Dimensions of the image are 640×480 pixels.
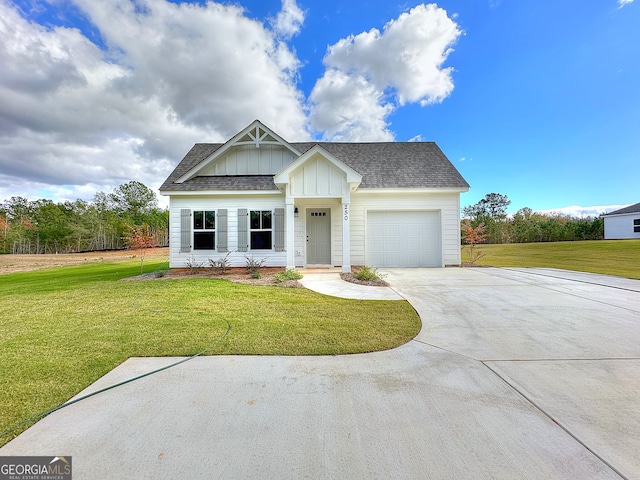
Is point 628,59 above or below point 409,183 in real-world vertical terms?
above

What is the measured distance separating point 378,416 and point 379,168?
432 inches

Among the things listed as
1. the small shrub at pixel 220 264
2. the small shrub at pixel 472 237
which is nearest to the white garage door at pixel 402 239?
the small shrub at pixel 472 237

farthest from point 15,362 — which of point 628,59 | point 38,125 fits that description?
point 38,125

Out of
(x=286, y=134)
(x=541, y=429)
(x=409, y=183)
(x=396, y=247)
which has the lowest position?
(x=541, y=429)

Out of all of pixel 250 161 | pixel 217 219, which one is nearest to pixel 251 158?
pixel 250 161

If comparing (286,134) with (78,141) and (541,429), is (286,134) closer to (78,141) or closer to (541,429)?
(541,429)

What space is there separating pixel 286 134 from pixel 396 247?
32.7 ft

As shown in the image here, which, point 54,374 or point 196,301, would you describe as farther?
point 196,301

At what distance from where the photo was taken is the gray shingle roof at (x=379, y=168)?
10.6 meters

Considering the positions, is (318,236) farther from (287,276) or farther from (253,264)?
(287,276)

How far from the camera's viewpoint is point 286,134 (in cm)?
1569

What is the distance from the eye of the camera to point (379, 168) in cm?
1170

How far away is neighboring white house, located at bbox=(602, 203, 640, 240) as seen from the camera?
2369cm

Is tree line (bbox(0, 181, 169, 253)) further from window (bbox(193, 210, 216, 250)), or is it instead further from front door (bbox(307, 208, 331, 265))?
front door (bbox(307, 208, 331, 265))
